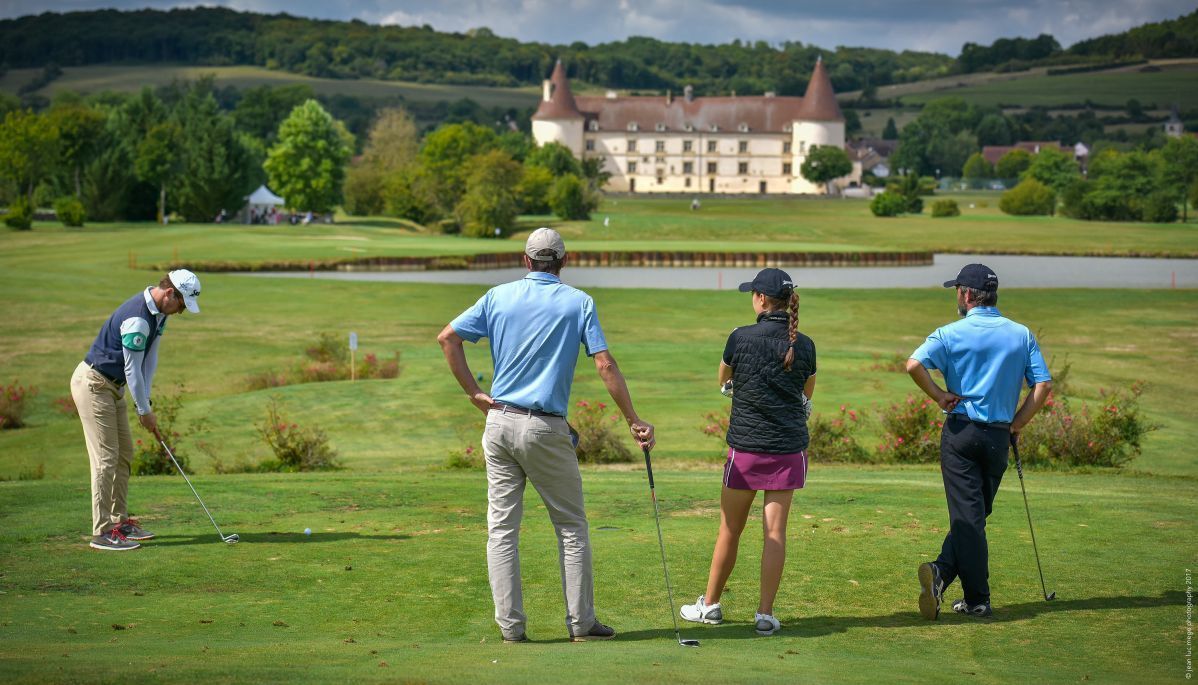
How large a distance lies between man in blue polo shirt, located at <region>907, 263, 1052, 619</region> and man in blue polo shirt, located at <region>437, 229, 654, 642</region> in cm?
225

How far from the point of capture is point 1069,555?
10664mm

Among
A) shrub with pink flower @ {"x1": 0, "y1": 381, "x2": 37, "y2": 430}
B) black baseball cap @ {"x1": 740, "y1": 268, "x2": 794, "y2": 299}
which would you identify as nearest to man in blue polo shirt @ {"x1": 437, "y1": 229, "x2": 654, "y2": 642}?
black baseball cap @ {"x1": 740, "y1": 268, "x2": 794, "y2": 299}

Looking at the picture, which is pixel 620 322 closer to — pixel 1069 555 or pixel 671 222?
pixel 1069 555

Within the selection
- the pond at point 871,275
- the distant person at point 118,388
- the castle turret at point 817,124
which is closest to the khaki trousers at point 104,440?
the distant person at point 118,388

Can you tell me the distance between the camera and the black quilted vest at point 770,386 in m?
8.52

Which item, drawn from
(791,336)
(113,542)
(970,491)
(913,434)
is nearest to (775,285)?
(791,336)

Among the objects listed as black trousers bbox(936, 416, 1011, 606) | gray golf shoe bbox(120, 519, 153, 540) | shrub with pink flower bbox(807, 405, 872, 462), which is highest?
black trousers bbox(936, 416, 1011, 606)

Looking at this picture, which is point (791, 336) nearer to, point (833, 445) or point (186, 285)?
point (186, 285)

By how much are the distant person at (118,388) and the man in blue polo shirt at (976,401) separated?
579cm

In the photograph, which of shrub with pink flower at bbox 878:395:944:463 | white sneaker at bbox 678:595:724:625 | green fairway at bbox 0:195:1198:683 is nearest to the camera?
green fairway at bbox 0:195:1198:683

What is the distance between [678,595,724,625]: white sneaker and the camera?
8.75 meters

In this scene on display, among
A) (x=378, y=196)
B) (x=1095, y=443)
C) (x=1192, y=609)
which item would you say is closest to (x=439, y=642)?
(x=1192, y=609)

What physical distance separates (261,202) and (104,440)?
352 ft

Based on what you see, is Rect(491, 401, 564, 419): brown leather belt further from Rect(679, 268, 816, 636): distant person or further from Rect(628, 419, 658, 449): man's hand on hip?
Rect(679, 268, 816, 636): distant person
